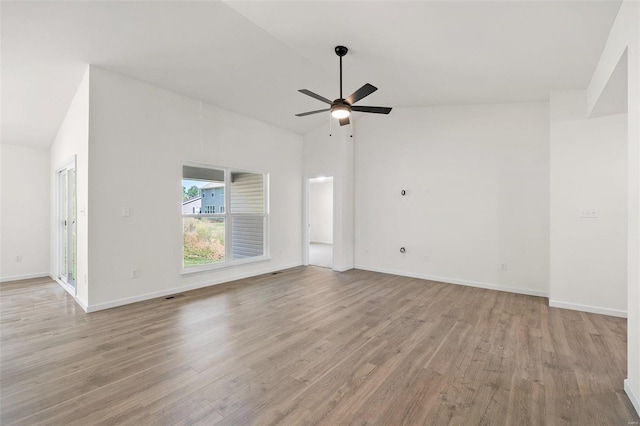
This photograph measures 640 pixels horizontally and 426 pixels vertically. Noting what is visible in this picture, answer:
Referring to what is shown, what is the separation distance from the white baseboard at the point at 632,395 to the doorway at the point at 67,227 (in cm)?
620

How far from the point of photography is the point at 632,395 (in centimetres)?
195

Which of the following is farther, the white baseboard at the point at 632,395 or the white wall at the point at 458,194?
the white wall at the point at 458,194

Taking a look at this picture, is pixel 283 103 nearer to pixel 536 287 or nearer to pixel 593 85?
pixel 593 85

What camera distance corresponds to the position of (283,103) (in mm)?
5199

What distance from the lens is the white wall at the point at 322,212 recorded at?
36.4 feet

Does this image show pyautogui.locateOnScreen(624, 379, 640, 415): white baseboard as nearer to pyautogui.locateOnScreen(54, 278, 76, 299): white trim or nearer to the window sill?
the window sill

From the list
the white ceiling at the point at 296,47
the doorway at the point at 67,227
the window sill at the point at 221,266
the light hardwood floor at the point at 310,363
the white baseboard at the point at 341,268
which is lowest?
the light hardwood floor at the point at 310,363

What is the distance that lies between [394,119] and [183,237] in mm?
4563

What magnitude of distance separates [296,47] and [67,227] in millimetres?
4676

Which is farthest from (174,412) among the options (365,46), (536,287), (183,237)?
(536,287)

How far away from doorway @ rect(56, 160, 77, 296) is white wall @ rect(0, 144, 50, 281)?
2.02ft

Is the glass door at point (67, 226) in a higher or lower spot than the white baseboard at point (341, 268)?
higher

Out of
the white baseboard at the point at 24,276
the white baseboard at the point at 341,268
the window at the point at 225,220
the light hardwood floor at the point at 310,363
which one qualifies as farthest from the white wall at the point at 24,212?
the white baseboard at the point at 341,268

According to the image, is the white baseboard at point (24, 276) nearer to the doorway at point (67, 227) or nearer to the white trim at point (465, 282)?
the doorway at point (67, 227)
